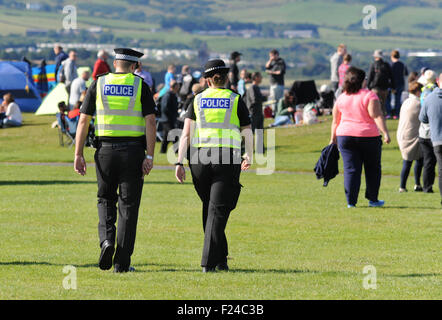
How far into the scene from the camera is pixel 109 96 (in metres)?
9.09

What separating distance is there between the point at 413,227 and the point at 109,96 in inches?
208

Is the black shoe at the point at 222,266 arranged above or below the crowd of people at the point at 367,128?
below

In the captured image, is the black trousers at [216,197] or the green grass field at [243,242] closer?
the green grass field at [243,242]

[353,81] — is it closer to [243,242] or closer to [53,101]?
[243,242]

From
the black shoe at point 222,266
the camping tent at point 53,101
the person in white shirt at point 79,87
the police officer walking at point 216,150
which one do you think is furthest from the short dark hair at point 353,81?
the camping tent at point 53,101

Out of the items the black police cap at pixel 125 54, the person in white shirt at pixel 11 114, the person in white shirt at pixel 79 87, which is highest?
the black police cap at pixel 125 54

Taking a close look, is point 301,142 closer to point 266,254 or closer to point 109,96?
point 266,254

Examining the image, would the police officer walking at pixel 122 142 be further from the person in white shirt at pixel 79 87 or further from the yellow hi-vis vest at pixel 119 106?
the person in white shirt at pixel 79 87

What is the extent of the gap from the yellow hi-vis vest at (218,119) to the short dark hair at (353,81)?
17.2 ft

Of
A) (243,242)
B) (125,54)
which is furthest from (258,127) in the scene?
(125,54)

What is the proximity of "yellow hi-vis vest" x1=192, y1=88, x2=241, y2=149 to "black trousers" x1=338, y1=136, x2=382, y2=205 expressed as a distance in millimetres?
5455

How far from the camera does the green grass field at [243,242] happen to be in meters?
8.43

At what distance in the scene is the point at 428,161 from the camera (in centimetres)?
1681

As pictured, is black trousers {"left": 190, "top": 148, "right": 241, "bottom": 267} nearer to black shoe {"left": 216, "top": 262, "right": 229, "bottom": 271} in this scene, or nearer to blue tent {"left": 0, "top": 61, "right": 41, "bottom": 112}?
black shoe {"left": 216, "top": 262, "right": 229, "bottom": 271}
